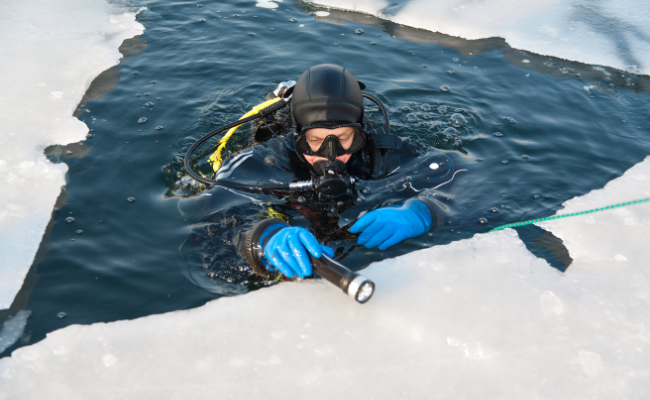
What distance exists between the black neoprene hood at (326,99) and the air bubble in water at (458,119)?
1.64m

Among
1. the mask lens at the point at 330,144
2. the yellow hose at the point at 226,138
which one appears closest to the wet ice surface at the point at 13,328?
the yellow hose at the point at 226,138

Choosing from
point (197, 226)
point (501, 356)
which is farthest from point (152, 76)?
point (501, 356)

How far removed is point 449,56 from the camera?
19.8ft

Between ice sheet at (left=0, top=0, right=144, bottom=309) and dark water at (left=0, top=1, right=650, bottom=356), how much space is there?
11cm

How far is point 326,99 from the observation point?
3414mm

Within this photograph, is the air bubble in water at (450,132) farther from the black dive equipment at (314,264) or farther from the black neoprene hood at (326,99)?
the black dive equipment at (314,264)

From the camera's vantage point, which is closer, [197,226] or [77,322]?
[77,322]

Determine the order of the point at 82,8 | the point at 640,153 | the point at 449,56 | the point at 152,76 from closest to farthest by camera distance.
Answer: the point at 640,153 → the point at 152,76 → the point at 449,56 → the point at 82,8

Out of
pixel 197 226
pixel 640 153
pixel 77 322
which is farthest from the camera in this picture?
pixel 640 153

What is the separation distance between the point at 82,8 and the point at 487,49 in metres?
5.57

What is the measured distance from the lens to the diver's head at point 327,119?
338cm

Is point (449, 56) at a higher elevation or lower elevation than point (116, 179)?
higher

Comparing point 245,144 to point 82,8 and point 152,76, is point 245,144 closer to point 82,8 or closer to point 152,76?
point 152,76

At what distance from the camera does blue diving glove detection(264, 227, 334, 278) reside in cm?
264
